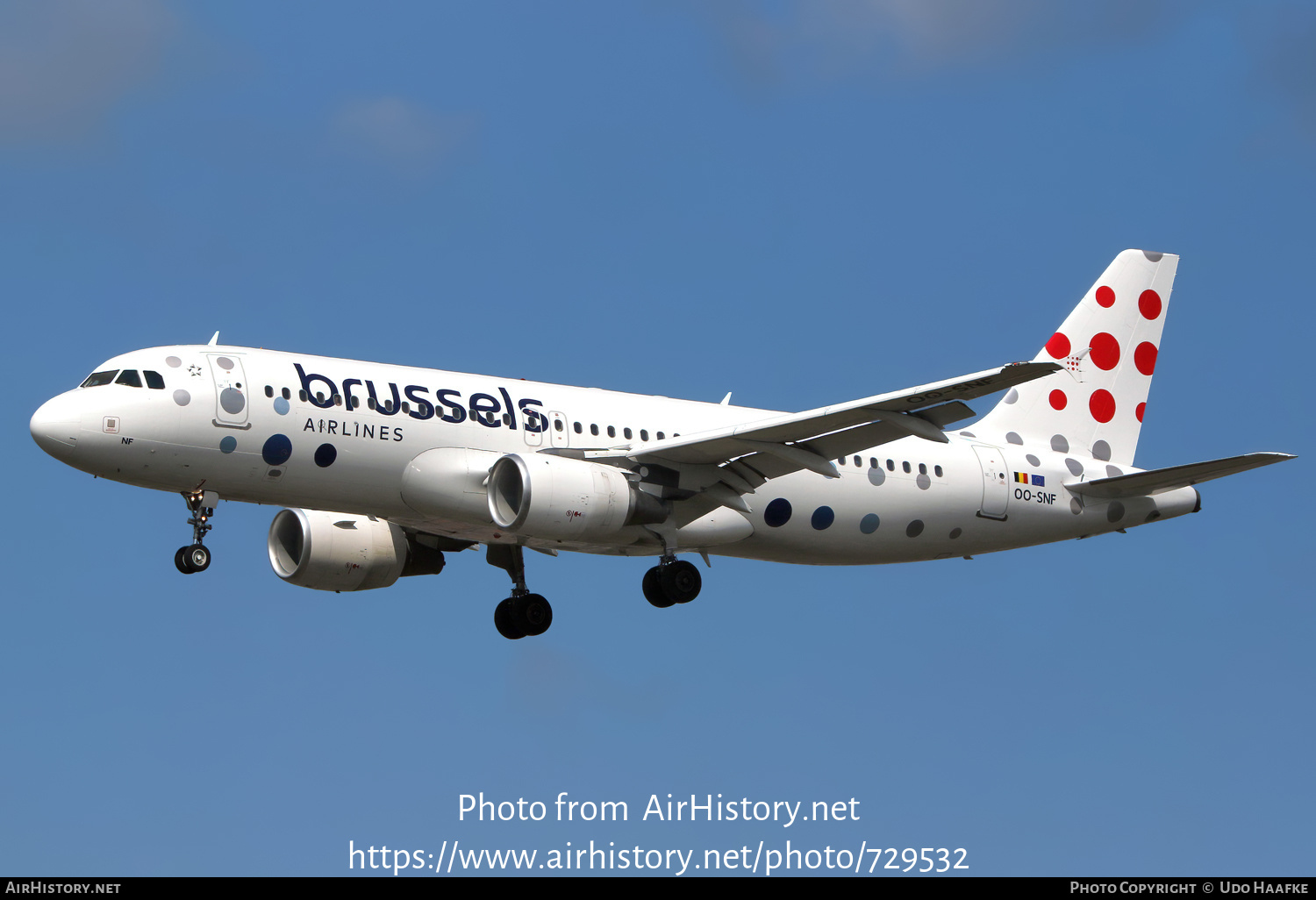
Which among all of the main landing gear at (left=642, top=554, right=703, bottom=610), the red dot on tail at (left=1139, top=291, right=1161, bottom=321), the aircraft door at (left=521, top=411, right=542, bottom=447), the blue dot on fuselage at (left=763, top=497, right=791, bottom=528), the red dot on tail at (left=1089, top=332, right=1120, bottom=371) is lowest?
the main landing gear at (left=642, top=554, right=703, bottom=610)

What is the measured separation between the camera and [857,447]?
34.4 metres

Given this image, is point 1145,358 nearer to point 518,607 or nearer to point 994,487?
point 994,487

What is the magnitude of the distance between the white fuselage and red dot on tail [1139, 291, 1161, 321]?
18.8 ft

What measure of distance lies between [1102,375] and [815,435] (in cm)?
1236

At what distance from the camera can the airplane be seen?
31.9 m

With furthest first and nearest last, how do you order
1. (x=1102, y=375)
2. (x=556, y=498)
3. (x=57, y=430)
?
(x=1102, y=375) → (x=556, y=498) → (x=57, y=430)

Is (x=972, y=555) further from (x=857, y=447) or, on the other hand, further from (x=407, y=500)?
(x=407, y=500)

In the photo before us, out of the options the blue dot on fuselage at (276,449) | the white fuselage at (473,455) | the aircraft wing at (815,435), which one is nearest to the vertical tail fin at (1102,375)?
the white fuselage at (473,455)

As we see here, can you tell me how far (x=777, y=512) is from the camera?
37219 millimetres

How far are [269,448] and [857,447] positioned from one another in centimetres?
1090

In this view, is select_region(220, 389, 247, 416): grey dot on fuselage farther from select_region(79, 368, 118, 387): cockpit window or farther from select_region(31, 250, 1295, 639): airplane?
select_region(79, 368, 118, 387): cockpit window

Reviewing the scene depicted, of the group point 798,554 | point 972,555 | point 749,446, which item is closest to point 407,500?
point 749,446

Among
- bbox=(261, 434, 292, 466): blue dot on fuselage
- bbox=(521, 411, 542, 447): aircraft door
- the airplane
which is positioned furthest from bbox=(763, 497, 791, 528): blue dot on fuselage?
bbox=(261, 434, 292, 466): blue dot on fuselage

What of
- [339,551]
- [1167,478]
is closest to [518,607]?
[339,551]
